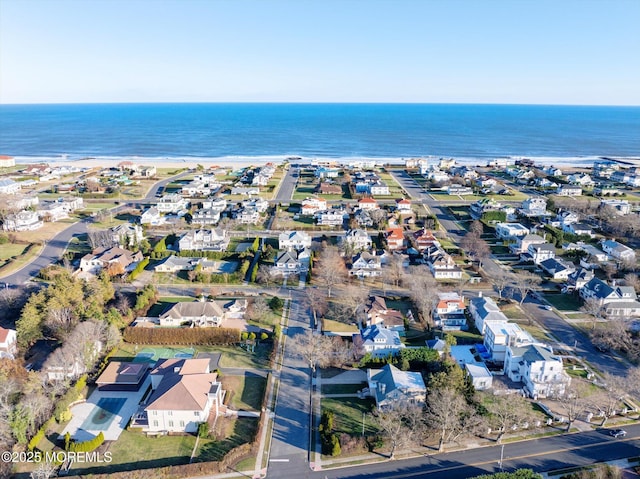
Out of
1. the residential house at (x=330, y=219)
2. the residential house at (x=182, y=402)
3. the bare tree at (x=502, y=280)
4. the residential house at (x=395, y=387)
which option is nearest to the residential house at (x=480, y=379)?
the residential house at (x=395, y=387)

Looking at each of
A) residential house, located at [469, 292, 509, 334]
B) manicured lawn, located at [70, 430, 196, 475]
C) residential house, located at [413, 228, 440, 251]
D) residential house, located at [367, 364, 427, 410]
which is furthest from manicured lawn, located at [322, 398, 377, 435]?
residential house, located at [413, 228, 440, 251]

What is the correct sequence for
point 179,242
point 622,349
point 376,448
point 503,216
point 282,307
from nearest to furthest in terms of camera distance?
1. point 376,448
2. point 622,349
3. point 282,307
4. point 179,242
5. point 503,216

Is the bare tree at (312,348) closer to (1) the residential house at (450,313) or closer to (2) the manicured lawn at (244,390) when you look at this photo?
(2) the manicured lawn at (244,390)

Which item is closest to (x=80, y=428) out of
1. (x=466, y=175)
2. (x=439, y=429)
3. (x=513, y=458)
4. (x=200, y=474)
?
(x=200, y=474)

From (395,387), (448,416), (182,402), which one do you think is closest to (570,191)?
(395,387)

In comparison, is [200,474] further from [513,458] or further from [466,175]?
[466,175]

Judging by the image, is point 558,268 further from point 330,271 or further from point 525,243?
point 330,271
